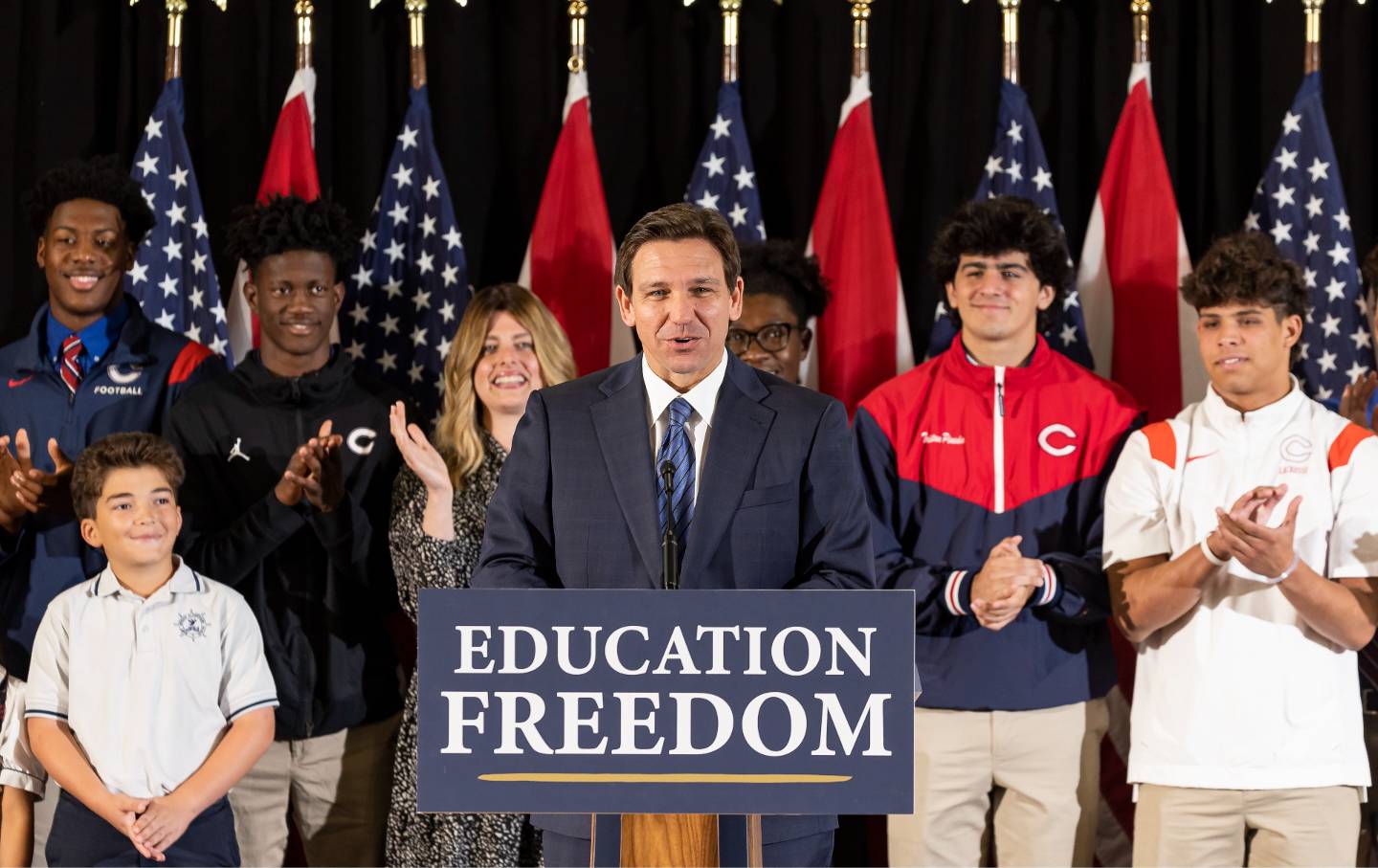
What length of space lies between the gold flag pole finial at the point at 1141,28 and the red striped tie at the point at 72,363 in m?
3.28

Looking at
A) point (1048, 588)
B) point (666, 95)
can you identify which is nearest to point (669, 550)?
point (1048, 588)

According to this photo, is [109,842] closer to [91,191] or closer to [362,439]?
[362,439]

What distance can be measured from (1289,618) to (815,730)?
7.00 feet

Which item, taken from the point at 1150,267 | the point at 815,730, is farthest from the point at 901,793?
the point at 1150,267

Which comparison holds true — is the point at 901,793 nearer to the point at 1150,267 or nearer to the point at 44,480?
the point at 44,480

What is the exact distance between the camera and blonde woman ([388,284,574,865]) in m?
3.80

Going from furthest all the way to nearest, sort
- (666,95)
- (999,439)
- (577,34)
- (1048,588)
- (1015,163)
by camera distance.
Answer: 1. (666,95)
2. (577,34)
3. (1015,163)
4. (999,439)
5. (1048,588)

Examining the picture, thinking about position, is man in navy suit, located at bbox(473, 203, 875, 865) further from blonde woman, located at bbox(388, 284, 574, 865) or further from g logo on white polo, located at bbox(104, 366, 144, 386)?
g logo on white polo, located at bbox(104, 366, 144, 386)

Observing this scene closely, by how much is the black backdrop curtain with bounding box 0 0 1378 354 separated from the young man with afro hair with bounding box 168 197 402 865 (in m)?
0.87

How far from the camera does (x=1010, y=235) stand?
419cm

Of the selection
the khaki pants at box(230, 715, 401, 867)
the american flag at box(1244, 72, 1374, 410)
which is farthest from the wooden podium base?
the american flag at box(1244, 72, 1374, 410)

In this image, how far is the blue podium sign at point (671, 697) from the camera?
1.98 meters

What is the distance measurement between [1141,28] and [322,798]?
11.0ft

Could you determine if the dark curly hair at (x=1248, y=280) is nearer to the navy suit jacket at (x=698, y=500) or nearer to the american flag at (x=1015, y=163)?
the american flag at (x=1015, y=163)
